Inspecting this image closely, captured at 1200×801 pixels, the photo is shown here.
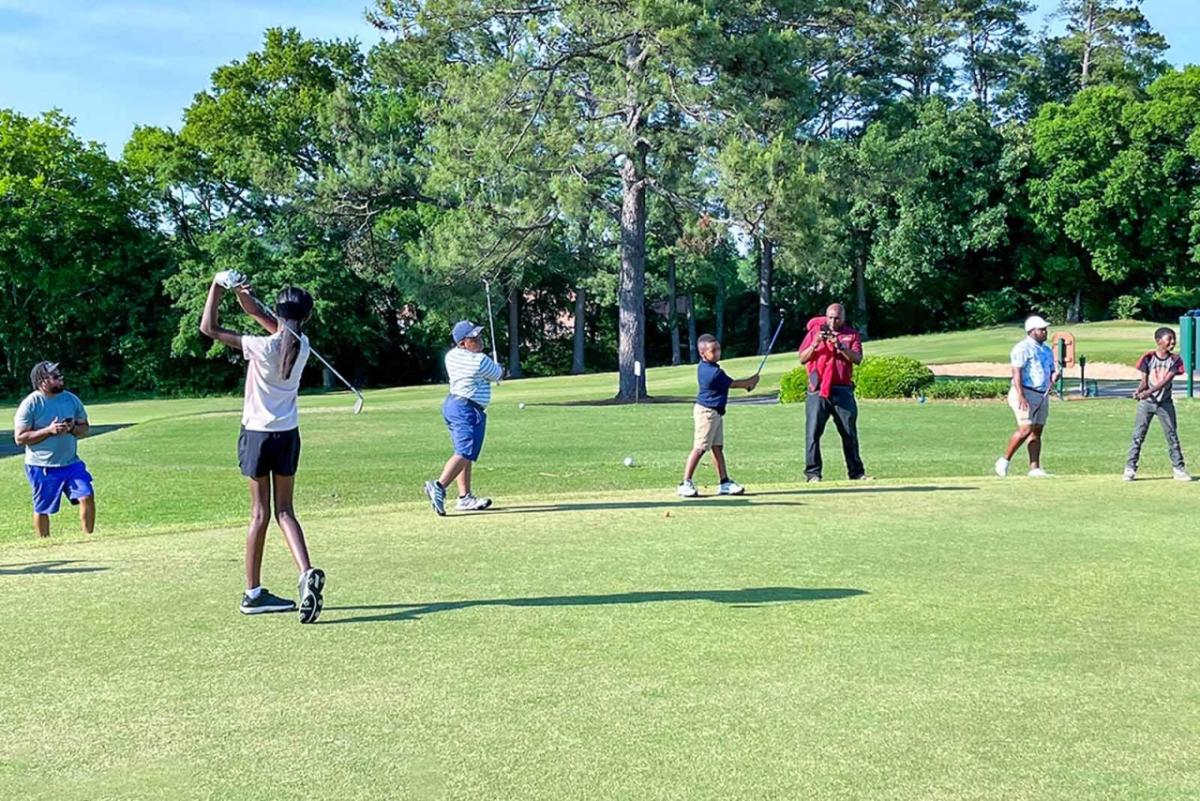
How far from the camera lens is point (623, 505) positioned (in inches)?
465

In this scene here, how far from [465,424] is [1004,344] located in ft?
148

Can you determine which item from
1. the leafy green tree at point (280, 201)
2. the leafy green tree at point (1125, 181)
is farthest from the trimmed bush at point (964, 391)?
the leafy green tree at point (1125, 181)

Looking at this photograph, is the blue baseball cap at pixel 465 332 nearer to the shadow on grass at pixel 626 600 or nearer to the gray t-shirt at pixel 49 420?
the gray t-shirt at pixel 49 420

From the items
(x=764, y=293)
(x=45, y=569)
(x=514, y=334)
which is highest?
(x=764, y=293)

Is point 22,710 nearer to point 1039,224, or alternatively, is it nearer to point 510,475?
point 510,475

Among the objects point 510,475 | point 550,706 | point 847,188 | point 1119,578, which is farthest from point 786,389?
point 550,706

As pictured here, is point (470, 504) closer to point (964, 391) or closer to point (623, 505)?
point (623, 505)

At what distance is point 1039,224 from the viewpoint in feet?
212

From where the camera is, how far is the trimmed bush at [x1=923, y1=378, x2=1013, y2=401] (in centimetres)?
3012

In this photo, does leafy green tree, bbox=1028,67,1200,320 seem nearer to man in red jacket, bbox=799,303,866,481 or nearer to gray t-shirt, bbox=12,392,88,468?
man in red jacket, bbox=799,303,866,481

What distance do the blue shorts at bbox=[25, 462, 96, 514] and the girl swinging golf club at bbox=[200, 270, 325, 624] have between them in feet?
21.1

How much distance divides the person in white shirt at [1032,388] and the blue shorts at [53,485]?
1072cm

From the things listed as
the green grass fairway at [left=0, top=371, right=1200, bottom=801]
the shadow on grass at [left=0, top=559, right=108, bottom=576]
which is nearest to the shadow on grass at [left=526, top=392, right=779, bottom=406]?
the green grass fairway at [left=0, top=371, right=1200, bottom=801]

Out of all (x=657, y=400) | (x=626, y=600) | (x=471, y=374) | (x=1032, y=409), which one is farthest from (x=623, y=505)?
(x=657, y=400)
